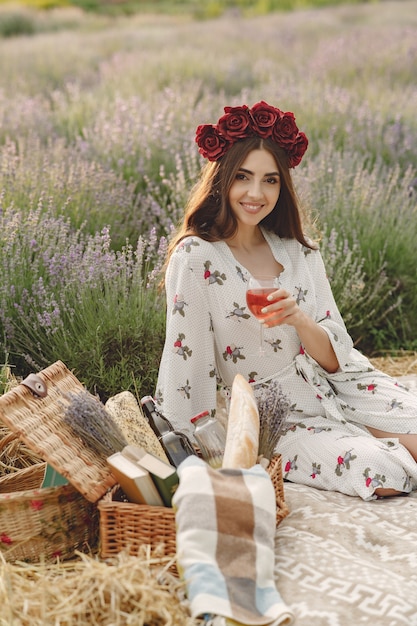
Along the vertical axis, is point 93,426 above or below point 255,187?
below

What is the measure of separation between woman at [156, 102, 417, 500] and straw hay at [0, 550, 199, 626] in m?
0.99

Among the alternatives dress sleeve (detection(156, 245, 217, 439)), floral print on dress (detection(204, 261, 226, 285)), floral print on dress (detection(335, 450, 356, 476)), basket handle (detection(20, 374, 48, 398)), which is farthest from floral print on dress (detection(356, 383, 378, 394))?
basket handle (detection(20, 374, 48, 398))

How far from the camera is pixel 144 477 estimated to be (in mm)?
2582

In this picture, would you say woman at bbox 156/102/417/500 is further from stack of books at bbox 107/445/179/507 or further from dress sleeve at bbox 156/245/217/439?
stack of books at bbox 107/445/179/507

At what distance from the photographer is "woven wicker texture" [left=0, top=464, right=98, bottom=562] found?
8.84ft

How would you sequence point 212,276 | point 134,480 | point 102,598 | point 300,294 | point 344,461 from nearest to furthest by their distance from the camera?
point 102,598 → point 134,480 → point 344,461 → point 212,276 → point 300,294

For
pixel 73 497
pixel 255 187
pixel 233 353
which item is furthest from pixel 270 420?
pixel 255 187

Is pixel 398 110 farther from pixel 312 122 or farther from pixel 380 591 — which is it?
pixel 380 591

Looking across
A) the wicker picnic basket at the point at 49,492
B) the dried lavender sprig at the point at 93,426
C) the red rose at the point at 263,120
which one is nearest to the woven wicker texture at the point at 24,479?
the wicker picnic basket at the point at 49,492

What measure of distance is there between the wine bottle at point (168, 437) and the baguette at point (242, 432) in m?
0.23

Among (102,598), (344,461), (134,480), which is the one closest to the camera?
(102,598)

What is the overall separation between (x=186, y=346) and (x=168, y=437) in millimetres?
517

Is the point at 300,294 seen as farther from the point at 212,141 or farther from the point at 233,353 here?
the point at 212,141

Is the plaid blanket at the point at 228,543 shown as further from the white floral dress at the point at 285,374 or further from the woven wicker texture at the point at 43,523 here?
the white floral dress at the point at 285,374
